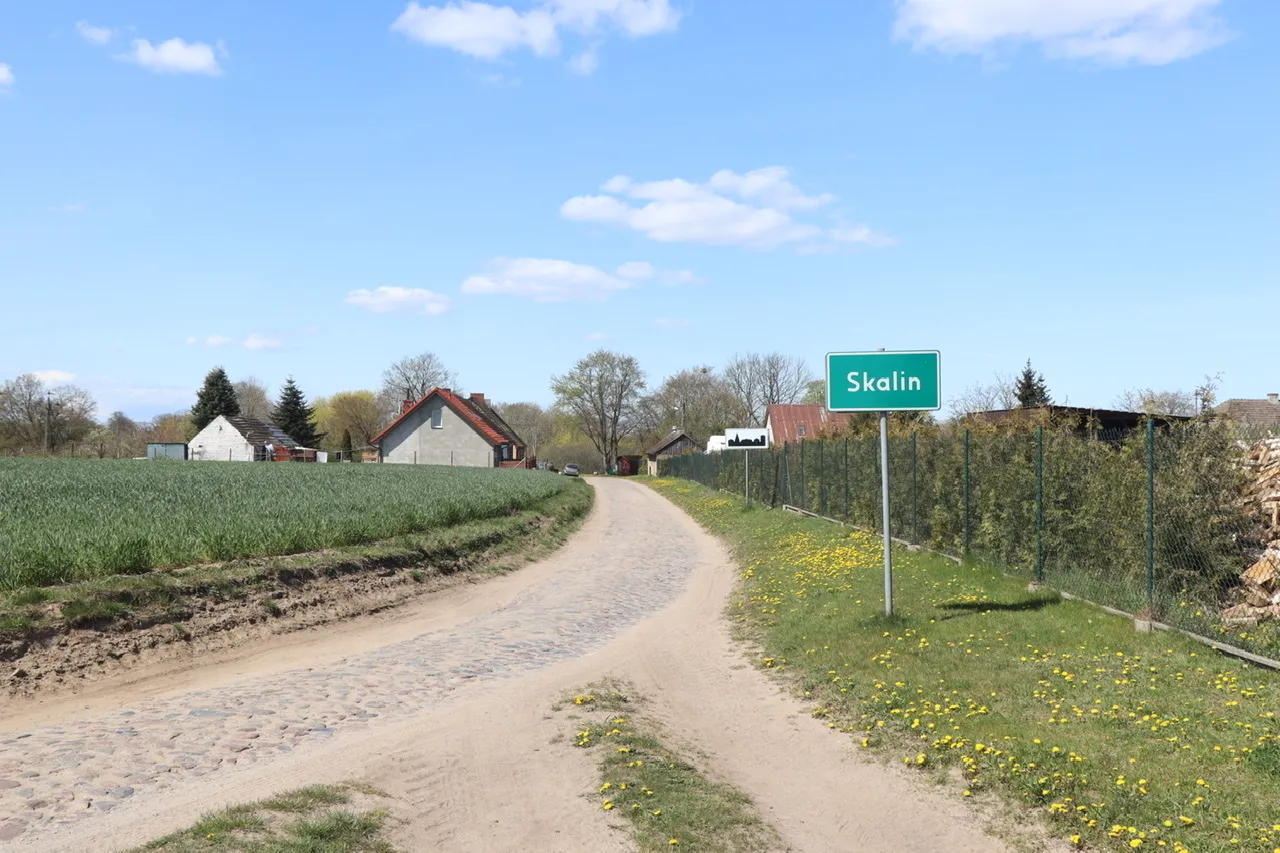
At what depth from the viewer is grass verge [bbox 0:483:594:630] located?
372 inches

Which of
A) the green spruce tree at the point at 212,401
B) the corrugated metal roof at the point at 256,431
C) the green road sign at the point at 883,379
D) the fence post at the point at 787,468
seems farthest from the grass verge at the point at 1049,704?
the green spruce tree at the point at 212,401

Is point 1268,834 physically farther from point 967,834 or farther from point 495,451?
point 495,451

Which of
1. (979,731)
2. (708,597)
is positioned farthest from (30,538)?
(979,731)

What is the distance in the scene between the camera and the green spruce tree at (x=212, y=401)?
9112 centimetres

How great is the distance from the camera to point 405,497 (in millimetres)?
22500

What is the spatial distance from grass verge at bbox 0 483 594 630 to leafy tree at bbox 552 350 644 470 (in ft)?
302

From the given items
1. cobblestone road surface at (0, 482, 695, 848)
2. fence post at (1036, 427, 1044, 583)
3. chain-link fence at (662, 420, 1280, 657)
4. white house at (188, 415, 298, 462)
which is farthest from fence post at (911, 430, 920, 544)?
white house at (188, 415, 298, 462)

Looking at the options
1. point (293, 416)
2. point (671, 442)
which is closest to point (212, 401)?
point (293, 416)

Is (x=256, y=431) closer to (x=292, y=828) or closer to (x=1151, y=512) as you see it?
(x=1151, y=512)

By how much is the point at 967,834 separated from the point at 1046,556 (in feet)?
25.5

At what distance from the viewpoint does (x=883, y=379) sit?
1161 cm

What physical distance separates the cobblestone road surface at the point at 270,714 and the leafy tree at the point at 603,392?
323ft

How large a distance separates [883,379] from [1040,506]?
Result: 2842 millimetres

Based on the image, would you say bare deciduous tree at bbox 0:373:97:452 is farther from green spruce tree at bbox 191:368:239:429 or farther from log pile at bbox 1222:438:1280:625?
log pile at bbox 1222:438:1280:625
